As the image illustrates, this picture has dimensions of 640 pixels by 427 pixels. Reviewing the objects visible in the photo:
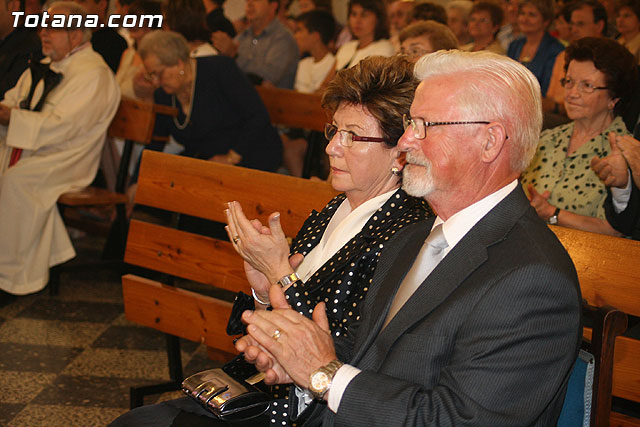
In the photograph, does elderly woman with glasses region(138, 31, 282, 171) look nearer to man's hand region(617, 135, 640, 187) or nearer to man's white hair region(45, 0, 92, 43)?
man's white hair region(45, 0, 92, 43)

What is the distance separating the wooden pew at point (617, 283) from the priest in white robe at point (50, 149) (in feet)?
9.96

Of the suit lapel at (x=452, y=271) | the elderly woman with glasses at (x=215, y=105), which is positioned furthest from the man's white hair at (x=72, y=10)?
the suit lapel at (x=452, y=271)

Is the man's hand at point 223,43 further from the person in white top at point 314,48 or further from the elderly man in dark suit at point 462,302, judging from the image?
the elderly man in dark suit at point 462,302

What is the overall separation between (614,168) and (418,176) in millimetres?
1429

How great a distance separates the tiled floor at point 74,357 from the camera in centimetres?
286

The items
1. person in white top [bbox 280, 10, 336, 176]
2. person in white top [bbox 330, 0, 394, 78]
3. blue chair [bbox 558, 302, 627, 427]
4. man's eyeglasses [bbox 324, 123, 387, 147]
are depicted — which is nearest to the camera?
blue chair [bbox 558, 302, 627, 427]

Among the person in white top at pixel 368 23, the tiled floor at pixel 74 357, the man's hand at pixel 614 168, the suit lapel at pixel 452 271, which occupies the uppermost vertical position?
the suit lapel at pixel 452 271

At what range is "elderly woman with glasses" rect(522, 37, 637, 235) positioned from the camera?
298 centimetres

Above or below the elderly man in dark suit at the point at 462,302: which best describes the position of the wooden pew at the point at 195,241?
below

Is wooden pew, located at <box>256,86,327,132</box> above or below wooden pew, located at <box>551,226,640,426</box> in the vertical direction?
below

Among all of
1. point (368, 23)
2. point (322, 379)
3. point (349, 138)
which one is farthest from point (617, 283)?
point (368, 23)

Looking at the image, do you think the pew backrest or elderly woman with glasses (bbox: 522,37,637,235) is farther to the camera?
elderly woman with glasses (bbox: 522,37,637,235)

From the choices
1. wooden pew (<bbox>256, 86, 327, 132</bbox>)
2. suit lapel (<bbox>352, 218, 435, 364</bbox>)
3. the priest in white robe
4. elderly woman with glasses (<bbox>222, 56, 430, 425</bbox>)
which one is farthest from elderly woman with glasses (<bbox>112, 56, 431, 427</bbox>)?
wooden pew (<bbox>256, 86, 327, 132</bbox>)

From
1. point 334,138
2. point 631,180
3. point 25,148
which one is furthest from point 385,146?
point 25,148
